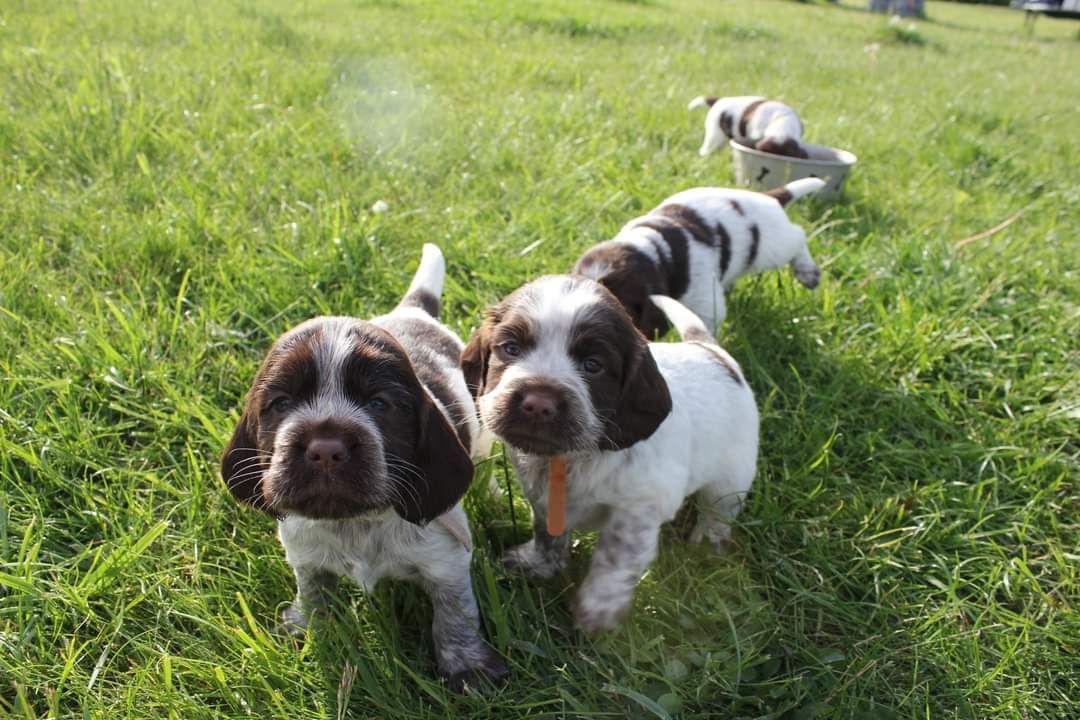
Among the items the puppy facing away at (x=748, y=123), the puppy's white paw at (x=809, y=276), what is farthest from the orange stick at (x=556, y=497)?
the puppy facing away at (x=748, y=123)

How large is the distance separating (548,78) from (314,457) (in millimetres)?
7054

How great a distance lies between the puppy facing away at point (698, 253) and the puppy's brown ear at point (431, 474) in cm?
147

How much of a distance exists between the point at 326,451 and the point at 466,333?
178cm

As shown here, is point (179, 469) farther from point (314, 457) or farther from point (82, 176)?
point (82, 176)

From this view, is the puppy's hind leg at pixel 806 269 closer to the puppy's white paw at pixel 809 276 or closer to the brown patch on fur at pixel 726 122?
the puppy's white paw at pixel 809 276

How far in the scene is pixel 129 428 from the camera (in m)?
2.97

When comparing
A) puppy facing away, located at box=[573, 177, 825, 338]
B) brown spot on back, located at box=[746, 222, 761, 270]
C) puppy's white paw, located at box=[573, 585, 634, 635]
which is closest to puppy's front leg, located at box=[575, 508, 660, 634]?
puppy's white paw, located at box=[573, 585, 634, 635]

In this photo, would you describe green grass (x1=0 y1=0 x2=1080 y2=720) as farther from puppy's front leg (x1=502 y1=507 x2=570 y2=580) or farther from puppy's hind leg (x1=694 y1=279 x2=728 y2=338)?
puppy's hind leg (x1=694 y1=279 x2=728 y2=338)

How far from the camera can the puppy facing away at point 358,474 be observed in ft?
6.21

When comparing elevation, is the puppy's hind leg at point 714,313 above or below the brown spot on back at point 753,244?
below

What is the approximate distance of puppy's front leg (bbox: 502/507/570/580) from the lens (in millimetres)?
2549

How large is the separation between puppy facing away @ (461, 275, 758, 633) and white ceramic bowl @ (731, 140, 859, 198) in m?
3.28

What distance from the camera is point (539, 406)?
2.09 meters

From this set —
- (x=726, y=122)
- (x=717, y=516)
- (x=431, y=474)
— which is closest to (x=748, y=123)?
(x=726, y=122)
